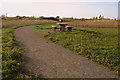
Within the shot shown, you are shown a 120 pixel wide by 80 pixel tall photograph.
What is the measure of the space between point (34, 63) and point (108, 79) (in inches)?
126

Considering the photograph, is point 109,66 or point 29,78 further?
point 109,66

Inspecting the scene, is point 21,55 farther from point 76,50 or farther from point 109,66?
point 109,66

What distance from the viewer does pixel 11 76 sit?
5.40 metres

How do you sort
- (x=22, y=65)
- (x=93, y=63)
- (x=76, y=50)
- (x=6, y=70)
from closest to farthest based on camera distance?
(x=6, y=70), (x=22, y=65), (x=93, y=63), (x=76, y=50)

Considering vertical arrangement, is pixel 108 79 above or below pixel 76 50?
below

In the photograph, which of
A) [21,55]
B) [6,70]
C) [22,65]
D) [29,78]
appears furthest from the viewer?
[21,55]

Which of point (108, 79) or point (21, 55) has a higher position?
point (21, 55)

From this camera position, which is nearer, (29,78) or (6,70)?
(29,78)

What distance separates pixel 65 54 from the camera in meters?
8.27

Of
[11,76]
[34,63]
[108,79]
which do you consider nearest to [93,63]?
[108,79]

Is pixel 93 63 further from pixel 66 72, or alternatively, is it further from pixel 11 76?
pixel 11 76

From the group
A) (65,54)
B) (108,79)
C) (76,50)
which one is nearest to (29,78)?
(108,79)

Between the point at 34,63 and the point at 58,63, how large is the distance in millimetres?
1067

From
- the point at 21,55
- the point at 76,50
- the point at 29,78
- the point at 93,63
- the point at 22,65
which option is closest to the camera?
the point at 29,78
